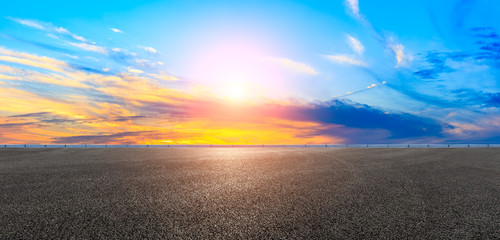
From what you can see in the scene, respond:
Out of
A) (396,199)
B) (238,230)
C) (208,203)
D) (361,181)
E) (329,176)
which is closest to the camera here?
(238,230)

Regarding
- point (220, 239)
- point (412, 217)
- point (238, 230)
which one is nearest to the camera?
point (220, 239)

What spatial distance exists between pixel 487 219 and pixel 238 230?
6.50 m

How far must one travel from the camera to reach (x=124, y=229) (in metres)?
6.85

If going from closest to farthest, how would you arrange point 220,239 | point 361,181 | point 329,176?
point 220,239 < point 361,181 < point 329,176

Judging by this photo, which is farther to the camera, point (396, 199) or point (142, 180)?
point (142, 180)

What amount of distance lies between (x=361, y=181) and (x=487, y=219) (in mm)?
5391

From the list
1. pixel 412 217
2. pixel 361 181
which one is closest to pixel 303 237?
pixel 412 217

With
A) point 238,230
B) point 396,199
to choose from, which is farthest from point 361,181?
point 238,230

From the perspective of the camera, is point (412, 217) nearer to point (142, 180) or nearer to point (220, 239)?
point (220, 239)

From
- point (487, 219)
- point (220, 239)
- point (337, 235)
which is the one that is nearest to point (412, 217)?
point (487, 219)

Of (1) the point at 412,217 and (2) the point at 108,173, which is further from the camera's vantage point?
(2) the point at 108,173

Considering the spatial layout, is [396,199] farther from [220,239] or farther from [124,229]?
[124,229]

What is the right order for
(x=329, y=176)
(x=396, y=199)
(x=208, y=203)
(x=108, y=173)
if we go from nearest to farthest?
(x=208, y=203) → (x=396, y=199) → (x=329, y=176) → (x=108, y=173)

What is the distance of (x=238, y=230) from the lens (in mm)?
6785
